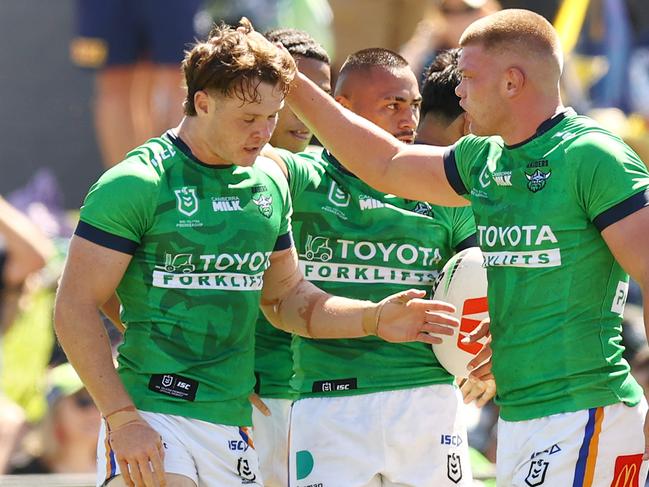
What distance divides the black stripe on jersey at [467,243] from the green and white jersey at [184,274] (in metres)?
0.99

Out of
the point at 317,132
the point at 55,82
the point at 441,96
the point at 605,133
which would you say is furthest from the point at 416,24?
the point at 605,133

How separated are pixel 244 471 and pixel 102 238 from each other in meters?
0.92

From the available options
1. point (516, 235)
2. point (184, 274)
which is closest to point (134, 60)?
point (184, 274)

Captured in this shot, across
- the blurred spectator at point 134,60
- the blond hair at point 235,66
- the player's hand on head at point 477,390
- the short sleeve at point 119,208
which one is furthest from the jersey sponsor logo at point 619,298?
the blurred spectator at point 134,60

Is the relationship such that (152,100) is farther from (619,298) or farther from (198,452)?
(619,298)

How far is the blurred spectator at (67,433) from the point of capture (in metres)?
7.38

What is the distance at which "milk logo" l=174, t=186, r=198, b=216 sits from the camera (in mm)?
4391

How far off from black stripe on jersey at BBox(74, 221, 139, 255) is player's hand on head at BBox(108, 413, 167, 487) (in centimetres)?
54

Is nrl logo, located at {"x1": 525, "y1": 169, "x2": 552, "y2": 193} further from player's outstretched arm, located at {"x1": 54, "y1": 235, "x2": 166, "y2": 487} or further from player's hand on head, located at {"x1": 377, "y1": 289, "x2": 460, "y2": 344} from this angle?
player's outstretched arm, located at {"x1": 54, "y1": 235, "x2": 166, "y2": 487}

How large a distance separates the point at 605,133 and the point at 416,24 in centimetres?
591

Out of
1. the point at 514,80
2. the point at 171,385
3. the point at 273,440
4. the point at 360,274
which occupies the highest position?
the point at 514,80

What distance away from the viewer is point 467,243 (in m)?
5.24

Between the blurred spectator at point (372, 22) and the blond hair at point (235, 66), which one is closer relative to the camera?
the blond hair at point (235, 66)

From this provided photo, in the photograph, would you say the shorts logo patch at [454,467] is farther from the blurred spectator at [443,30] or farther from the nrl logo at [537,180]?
the blurred spectator at [443,30]
